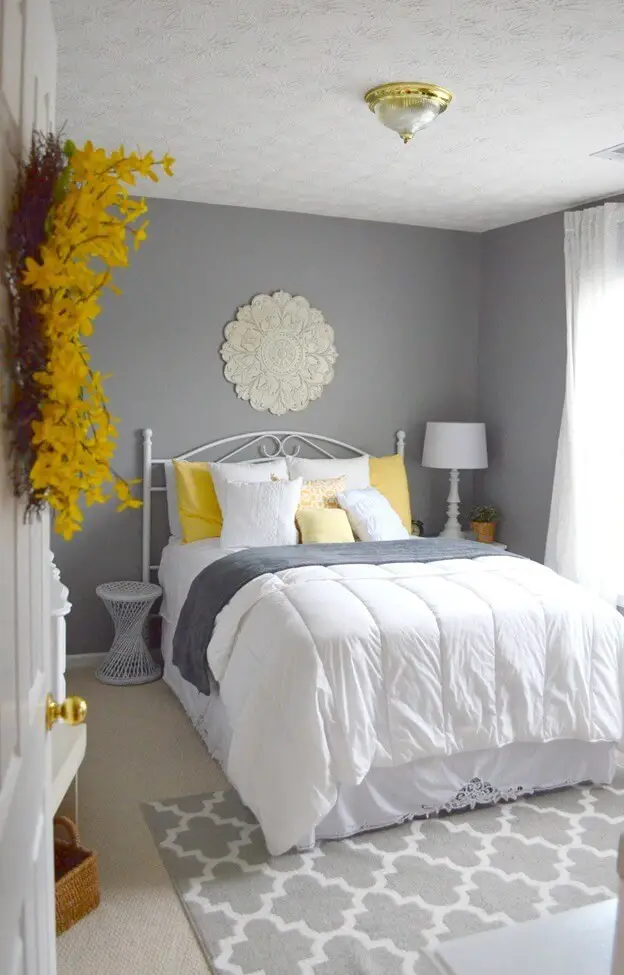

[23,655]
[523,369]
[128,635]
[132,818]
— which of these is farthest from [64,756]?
[523,369]

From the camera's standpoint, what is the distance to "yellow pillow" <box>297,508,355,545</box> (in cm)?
432

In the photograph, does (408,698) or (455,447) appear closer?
(408,698)

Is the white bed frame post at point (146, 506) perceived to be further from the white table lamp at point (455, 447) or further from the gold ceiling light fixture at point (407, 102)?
the gold ceiling light fixture at point (407, 102)

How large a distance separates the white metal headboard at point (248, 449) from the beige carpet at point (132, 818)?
842 mm

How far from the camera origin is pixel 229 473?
4508mm

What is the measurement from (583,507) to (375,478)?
1.19 m

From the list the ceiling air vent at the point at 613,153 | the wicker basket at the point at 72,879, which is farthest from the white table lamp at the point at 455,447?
the wicker basket at the point at 72,879

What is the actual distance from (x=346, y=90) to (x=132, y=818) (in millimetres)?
2663

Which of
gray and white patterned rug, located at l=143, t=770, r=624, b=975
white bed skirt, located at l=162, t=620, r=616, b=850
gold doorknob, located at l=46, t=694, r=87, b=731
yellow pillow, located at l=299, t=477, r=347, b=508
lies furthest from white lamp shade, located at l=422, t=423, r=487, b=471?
gold doorknob, located at l=46, t=694, r=87, b=731

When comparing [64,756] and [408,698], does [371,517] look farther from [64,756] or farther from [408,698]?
[64,756]

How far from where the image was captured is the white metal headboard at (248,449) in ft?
15.5

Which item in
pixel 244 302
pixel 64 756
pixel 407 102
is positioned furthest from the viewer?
pixel 244 302

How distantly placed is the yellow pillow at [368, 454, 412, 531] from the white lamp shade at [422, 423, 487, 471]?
0.65 ft

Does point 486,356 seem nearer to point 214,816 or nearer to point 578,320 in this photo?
point 578,320
